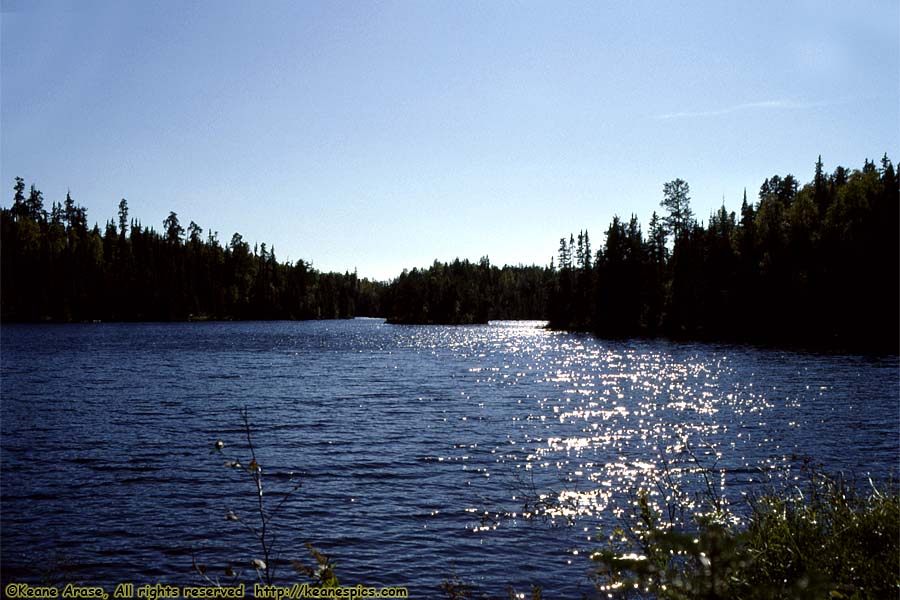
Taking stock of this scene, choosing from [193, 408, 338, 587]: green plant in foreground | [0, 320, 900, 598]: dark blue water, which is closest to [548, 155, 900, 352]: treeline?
[0, 320, 900, 598]: dark blue water

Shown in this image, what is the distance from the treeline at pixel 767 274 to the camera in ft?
272

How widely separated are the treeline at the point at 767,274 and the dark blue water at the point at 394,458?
3341 centimetres

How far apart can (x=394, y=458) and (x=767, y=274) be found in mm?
86513

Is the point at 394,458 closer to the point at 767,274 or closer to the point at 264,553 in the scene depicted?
the point at 264,553

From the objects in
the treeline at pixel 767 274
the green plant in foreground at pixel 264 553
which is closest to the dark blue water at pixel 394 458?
the green plant in foreground at pixel 264 553

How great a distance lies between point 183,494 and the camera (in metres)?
19.8

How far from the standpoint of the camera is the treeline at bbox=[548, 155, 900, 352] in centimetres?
A: 8281

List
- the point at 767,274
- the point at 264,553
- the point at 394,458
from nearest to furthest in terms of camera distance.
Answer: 1. the point at 264,553
2. the point at 394,458
3. the point at 767,274

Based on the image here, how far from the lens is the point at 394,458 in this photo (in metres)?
24.7

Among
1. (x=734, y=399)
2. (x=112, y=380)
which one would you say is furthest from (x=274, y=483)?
(x=112, y=380)

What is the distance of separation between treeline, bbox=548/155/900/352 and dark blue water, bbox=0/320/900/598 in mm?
33413

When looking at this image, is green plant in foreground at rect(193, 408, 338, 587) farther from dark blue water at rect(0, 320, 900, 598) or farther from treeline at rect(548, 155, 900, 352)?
treeline at rect(548, 155, 900, 352)

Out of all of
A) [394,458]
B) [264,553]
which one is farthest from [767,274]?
[264,553]

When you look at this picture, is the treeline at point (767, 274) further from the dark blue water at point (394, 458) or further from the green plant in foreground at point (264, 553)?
the green plant in foreground at point (264, 553)
